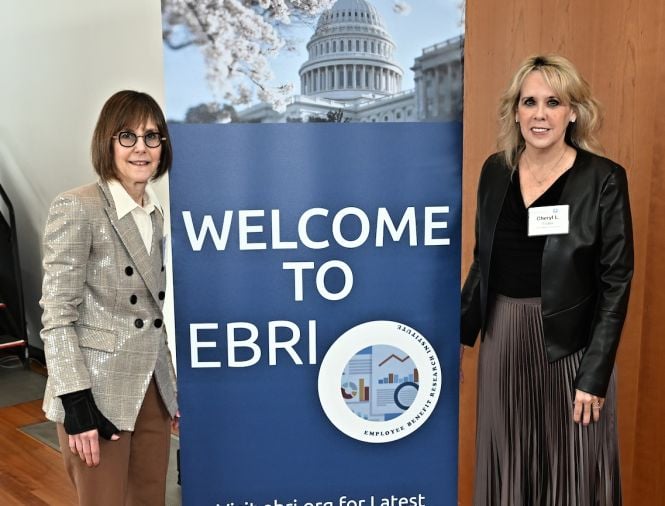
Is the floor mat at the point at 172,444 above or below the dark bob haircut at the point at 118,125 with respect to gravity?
below

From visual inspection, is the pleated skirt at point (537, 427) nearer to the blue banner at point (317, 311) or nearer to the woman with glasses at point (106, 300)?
the blue banner at point (317, 311)

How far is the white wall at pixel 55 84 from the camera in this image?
11.6ft

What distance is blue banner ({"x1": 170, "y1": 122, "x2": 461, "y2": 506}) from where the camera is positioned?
1580 millimetres

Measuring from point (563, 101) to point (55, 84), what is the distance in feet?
12.4

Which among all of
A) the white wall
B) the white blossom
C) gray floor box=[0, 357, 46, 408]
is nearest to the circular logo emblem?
the white blossom

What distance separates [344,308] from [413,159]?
404 mm

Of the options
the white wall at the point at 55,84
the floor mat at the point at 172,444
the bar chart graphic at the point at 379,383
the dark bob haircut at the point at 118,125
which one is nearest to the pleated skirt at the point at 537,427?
the bar chart graphic at the point at 379,383

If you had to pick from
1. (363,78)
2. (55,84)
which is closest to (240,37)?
(363,78)

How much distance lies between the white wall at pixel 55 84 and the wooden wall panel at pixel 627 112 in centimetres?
176

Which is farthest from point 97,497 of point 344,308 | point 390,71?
point 390,71

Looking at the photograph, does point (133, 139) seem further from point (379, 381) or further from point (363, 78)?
point (379, 381)

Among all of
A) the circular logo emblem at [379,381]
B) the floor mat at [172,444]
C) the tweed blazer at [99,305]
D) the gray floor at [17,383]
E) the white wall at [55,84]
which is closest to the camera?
the tweed blazer at [99,305]

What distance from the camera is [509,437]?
6.20ft

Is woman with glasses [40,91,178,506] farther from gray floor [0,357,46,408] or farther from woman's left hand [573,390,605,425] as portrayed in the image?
gray floor [0,357,46,408]
